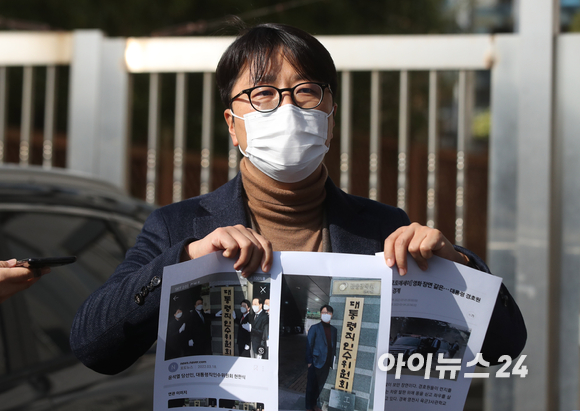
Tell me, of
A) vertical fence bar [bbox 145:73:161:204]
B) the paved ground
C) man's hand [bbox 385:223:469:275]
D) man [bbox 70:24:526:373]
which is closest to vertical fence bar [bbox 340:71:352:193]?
vertical fence bar [bbox 145:73:161:204]

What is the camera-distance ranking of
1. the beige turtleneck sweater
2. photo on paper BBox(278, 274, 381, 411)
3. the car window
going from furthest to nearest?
the car window < the beige turtleneck sweater < photo on paper BBox(278, 274, 381, 411)

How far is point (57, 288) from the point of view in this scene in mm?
2449

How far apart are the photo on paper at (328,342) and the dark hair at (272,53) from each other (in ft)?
1.91

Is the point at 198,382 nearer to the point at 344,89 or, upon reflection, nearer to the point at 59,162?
the point at 344,89

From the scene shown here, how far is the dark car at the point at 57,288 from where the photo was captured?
2.13 m

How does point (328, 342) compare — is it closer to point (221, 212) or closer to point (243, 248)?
point (243, 248)

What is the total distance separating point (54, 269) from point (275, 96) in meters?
1.36

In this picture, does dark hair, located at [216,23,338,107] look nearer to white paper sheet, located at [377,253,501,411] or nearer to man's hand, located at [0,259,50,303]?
white paper sheet, located at [377,253,501,411]

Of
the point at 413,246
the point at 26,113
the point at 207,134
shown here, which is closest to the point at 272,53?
the point at 413,246

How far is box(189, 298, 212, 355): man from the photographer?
1392mm

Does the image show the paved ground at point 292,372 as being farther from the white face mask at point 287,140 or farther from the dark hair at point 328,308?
the white face mask at point 287,140

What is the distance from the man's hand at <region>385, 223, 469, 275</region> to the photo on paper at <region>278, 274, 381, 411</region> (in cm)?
7

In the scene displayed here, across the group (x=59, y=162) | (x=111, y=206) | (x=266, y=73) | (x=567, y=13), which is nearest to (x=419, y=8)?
(x=567, y=13)

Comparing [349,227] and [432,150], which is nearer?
[349,227]
